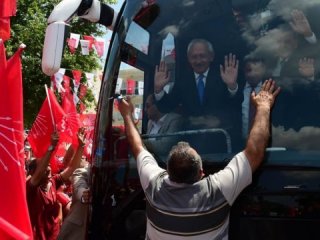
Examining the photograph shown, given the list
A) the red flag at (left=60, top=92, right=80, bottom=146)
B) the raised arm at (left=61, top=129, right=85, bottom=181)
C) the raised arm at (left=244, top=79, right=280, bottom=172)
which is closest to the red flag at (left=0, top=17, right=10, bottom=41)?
the raised arm at (left=61, top=129, right=85, bottom=181)

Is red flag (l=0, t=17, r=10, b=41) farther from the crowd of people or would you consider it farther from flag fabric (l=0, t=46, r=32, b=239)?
the crowd of people

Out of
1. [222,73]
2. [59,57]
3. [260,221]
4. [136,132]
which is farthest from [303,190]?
[59,57]

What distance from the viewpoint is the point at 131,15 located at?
389 centimetres

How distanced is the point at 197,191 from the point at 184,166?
160 millimetres

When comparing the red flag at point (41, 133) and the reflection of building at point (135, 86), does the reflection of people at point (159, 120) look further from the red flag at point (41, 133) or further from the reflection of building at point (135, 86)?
the red flag at point (41, 133)

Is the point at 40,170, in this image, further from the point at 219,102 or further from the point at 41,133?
the point at 41,133

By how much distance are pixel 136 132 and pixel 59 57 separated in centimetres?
69

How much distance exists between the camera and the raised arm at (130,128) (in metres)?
3.50

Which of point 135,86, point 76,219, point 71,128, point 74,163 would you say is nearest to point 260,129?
point 135,86

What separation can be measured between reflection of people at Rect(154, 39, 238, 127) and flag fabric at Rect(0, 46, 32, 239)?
1015mm

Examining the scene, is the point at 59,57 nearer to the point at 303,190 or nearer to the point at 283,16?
the point at 283,16

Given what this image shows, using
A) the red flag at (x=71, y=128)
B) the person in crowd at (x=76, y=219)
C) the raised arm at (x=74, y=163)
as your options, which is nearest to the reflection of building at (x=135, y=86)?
the person in crowd at (x=76, y=219)

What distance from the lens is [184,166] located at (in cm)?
301

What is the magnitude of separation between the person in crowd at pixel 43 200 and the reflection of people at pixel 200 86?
1.89 meters
